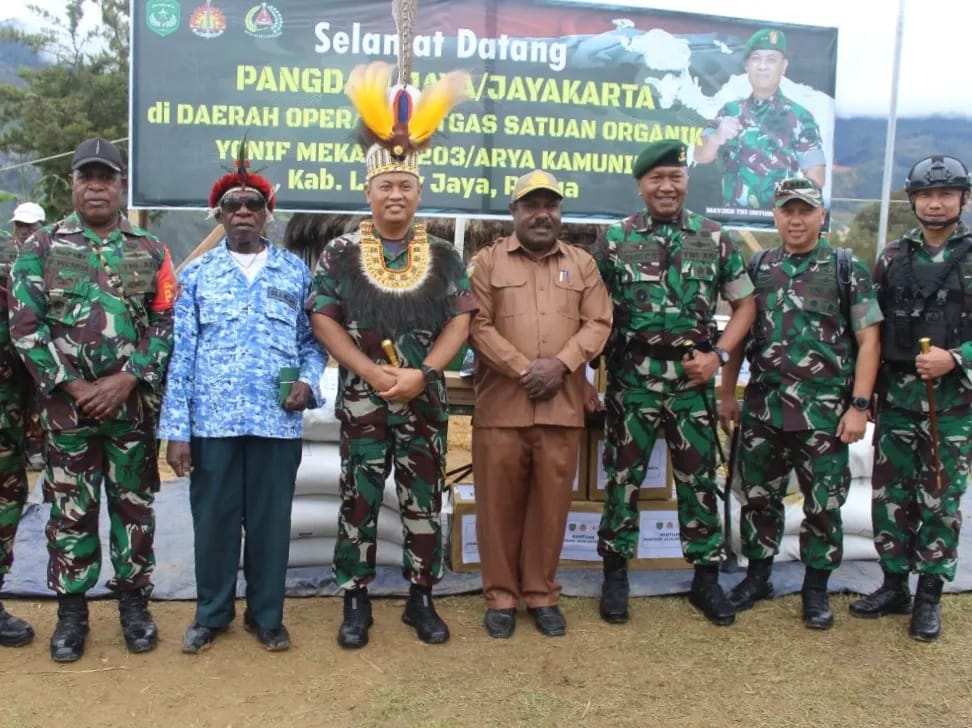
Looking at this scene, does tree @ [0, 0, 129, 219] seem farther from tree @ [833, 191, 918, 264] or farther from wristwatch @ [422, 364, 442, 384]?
tree @ [833, 191, 918, 264]

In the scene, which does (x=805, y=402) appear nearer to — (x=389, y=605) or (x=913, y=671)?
(x=913, y=671)

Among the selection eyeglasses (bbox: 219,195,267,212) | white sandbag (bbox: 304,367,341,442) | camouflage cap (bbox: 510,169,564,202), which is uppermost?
camouflage cap (bbox: 510,169,564,202)

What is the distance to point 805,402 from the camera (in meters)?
3.90

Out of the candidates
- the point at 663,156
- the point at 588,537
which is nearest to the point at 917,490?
the point at 588,537

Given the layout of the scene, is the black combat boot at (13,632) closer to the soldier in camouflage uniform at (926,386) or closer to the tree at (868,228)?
the soldier in camouflage uniform at (926,386)

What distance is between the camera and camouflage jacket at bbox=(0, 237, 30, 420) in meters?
3.45

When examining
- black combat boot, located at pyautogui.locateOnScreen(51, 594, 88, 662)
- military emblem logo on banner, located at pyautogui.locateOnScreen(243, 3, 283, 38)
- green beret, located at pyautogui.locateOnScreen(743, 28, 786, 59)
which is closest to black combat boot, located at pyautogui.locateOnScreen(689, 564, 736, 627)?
black combat boot, located at pyautogui.locateOnScreen(51, 594, 88, 662)

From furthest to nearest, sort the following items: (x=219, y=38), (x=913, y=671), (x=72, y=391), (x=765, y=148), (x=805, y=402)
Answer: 1. (x=765, y=148)
2. (x=219, y=38)
3. (x=805, y=402)
4. (x=913, y=671)
5. (x=72, y=391)

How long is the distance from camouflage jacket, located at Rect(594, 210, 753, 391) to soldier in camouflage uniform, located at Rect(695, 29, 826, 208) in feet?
10.3

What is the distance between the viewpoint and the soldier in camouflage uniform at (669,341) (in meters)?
3.92

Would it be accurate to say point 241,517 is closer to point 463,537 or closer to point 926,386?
point 463,537

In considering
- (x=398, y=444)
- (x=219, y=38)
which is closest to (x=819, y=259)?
(x=398, y=444)

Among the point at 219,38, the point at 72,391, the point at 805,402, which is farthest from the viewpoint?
the point at 219,38

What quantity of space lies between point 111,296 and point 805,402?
3115 mm
